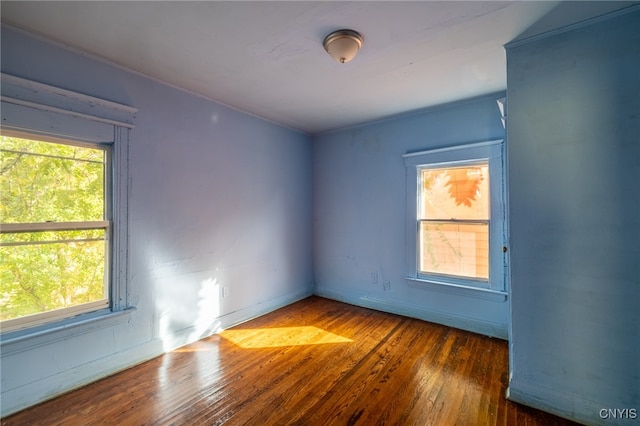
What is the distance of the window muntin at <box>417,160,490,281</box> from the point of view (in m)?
2.91

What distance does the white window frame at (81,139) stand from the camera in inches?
70.1

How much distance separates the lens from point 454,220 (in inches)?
120

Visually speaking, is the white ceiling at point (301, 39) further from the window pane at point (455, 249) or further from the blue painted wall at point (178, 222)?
the window pane at point (455, 249)

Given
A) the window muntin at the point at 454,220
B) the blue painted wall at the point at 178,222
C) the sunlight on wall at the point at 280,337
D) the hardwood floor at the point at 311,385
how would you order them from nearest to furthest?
the hardwood floor at the point at 311,385 < the blue painted wall at the point at 178,222 < the sunlight on wall at the point at 280,337 < the window muntin at the point at 454,220

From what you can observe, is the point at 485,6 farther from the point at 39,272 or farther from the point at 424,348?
the point at 39,272

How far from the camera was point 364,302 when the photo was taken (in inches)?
146

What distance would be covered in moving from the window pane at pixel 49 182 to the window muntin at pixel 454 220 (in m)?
3.22

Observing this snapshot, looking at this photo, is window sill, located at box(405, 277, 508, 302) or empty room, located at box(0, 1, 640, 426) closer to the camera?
empty room, located at box(0, 1, 640, 426)

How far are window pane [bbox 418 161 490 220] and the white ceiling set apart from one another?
32.4 inches
